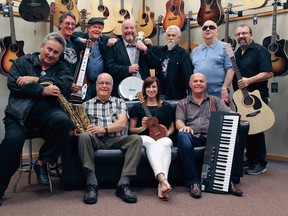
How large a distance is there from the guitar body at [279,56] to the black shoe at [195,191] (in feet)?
6.52

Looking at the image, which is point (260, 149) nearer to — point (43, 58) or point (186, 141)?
point (186, 141)

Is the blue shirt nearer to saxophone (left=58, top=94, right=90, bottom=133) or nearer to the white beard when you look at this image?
the white beard

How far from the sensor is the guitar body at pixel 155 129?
10.9ft

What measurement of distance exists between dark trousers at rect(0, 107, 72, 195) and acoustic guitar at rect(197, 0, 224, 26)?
2596mm

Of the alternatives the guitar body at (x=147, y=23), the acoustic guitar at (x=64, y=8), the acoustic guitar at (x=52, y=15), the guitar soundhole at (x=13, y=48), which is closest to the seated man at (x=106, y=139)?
the guitar soundhole at (x=13, y=48)

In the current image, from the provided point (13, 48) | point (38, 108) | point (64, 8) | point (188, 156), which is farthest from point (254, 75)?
point (13, 48)

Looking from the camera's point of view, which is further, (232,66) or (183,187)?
(232,66)

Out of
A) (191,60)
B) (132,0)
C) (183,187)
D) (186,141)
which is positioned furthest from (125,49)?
(132,0)

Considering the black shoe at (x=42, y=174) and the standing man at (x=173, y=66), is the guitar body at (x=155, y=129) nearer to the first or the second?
the standing man at (x=173, y=66)

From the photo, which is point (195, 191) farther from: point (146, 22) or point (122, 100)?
point (146, 22)

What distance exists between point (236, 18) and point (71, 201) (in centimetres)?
340

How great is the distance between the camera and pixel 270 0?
460cm

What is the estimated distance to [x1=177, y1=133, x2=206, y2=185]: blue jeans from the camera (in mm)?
3059

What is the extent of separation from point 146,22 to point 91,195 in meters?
3.40
